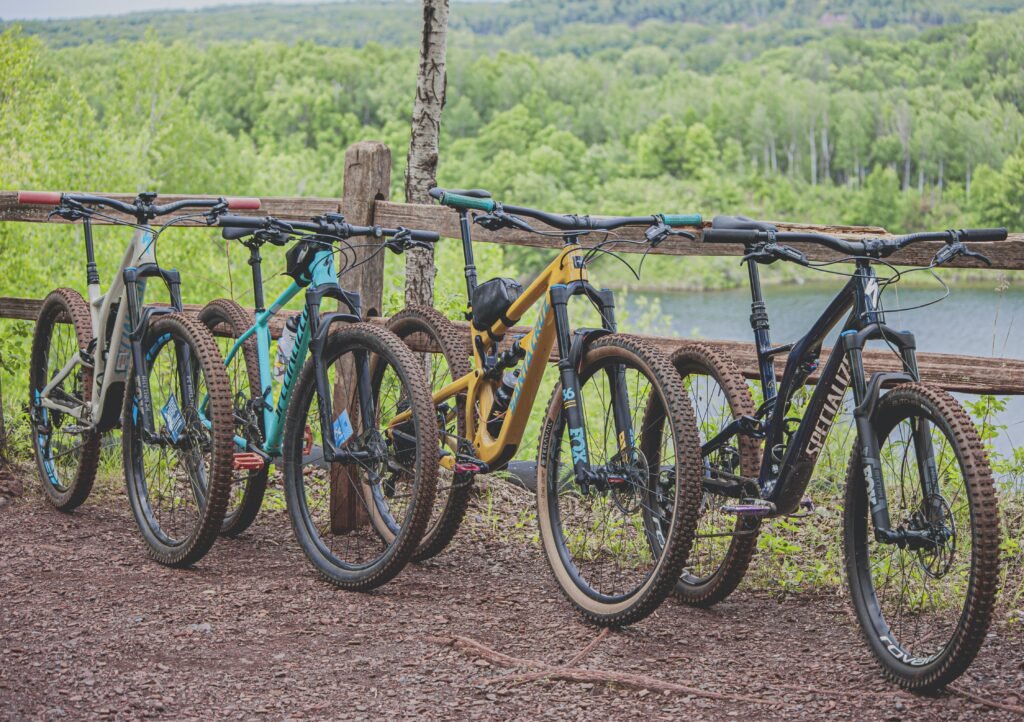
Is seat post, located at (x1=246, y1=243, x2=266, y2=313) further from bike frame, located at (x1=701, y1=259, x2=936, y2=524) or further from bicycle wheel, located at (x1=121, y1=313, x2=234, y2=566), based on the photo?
bike frame, located at (x1=701, y1=259, x2=936, y2=524)

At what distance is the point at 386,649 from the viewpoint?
3590 mm

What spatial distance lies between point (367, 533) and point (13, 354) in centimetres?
295

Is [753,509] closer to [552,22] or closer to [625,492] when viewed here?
[625,492]

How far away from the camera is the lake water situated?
871 cm

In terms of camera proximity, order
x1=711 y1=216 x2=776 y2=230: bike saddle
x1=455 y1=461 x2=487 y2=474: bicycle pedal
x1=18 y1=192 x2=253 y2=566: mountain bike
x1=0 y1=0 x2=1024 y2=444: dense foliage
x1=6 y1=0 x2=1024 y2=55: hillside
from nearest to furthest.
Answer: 1. x1=711 y1=216 x2=776 y2=230: bike saddle
2. x1=455 y1=461 x2=487 y2=474: bicycle pedal
3. x1=18 y1=192 x2=253 y2=566: mountain bike
4. x1=0 y1=0 x2=1024 y2=444: dense foliage
5. x1=6 y1=0 x2=1024 y2=55: hillside

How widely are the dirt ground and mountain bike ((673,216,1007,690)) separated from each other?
0.16 metres

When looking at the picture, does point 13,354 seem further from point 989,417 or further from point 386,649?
point 989,417

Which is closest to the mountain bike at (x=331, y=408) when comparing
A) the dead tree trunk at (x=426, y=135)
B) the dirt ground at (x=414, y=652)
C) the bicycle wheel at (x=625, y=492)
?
the dirt ground at (x=414, y=652)

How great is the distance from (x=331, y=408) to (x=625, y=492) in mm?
1128

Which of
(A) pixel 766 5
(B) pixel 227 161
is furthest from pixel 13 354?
(A) pixel 766 5

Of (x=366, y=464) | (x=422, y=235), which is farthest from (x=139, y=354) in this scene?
(x=422, y=235)

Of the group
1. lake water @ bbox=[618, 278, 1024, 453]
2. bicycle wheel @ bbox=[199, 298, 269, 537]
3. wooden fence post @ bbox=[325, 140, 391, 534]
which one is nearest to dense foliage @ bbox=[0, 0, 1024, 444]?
lake water @ bbox=[618, 278, 1024, 453]

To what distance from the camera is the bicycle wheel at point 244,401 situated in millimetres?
4586

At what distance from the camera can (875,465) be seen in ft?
10.5
